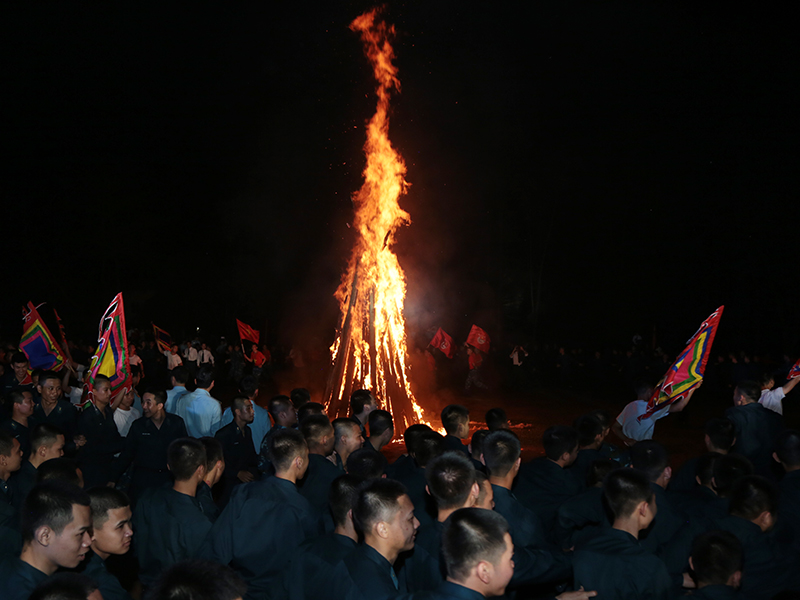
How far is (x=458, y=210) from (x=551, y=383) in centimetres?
1649

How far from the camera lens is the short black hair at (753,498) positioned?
14.2ft

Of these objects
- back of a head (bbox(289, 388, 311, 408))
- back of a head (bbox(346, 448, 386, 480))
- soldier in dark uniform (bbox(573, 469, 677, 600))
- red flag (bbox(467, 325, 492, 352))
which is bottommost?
soldier in dark uniform (bbox(573, 469, 677, 600))

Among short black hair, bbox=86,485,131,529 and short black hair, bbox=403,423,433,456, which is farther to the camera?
short black hair, bbox=403,423,433,456

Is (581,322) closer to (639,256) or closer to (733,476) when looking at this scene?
(639,256)

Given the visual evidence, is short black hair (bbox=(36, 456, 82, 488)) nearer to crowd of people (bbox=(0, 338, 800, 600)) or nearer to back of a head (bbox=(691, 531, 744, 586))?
crowd of people (bbox=(0, 338, 800, 600))

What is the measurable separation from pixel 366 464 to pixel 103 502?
1.76m

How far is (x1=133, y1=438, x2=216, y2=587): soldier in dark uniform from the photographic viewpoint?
14.5 ft

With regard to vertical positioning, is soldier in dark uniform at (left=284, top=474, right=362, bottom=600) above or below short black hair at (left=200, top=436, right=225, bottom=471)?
below

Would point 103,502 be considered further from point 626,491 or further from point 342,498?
point 626,491

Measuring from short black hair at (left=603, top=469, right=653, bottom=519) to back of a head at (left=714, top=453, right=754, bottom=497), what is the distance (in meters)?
1.37

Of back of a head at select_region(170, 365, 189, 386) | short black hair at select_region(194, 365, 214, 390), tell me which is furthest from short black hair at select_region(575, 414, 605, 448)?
back of a head at select_region(170, 365, 189, 386)

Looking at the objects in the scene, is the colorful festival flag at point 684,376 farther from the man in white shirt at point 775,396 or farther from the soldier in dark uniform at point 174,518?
the soldier in dark uniform at point 174,518

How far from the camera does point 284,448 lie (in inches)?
172

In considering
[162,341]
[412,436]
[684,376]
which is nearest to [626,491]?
[412,436]
